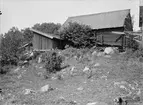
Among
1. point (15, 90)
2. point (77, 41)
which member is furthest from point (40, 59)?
point (15, 90)

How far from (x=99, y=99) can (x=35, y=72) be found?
29.4 ft

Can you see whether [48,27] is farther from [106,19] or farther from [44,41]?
[106,19]

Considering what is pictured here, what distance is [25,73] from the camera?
16297 millimetres

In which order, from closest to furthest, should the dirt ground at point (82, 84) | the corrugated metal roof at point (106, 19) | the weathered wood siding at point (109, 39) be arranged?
1. the dirt ground at point (82, 84)
2. the weathered wood siding at point (109, 39)
3. the corrugated metal roof at point (106, 19)

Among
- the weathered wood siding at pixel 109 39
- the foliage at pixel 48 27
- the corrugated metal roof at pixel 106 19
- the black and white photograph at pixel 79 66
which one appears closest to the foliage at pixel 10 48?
the black and white photograph at pixel 79 66

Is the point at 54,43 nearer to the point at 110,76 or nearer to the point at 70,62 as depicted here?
the point at 70,62

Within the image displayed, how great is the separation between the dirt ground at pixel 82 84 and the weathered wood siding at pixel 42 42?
5.92 meters

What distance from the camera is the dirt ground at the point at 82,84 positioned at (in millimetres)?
8641

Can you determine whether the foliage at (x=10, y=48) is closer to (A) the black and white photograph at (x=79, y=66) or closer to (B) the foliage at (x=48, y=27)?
(A) the black and white photograph at (x=79, y=66)

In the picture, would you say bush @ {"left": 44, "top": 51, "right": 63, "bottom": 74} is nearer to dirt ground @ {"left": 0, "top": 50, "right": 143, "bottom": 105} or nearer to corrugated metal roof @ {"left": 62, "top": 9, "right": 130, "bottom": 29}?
dirt ground @ {"left": 0, "top": 50, "right": 143, "bottom": 105}

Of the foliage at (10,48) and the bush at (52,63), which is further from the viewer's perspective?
the foliage at (10,48)

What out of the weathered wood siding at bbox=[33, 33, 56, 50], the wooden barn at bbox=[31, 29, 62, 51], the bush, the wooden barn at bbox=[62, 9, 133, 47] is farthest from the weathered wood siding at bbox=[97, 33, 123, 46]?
the bush

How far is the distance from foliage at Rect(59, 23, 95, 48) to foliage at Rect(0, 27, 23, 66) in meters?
5.95

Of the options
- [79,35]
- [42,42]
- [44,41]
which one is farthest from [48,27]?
[79,35]
